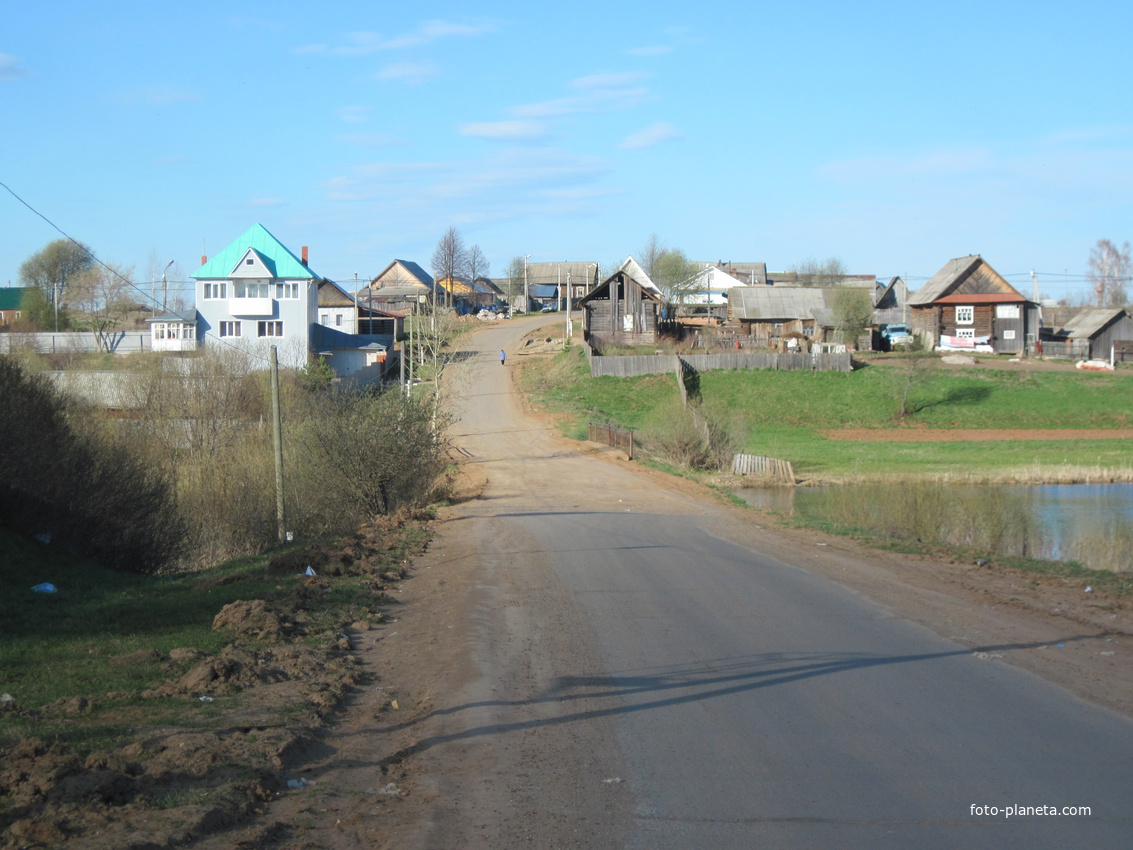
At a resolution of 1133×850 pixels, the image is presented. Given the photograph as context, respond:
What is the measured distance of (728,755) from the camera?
661 centimetres

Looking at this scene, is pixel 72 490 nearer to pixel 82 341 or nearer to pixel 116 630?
pixel 116 630

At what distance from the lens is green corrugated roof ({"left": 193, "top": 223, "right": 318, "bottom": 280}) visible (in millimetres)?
61656

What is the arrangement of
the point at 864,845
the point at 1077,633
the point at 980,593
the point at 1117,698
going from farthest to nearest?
the point at 980,593, the point at 1077,633, the point at 1117,698, the point at 864,845

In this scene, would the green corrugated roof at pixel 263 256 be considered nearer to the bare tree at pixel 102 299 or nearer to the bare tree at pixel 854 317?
the bare tree at pixel 102 299

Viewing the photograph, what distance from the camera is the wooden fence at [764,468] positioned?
1355 inches

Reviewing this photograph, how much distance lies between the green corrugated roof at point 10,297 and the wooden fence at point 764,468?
7668 centimetres

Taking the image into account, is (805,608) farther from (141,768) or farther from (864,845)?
(141,768)

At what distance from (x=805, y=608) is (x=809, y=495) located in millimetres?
20866

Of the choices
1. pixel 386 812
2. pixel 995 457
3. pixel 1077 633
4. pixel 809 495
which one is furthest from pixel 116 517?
pixel 995 457

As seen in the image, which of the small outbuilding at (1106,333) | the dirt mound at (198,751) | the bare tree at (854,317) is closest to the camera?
the dirt mound at (198,751)

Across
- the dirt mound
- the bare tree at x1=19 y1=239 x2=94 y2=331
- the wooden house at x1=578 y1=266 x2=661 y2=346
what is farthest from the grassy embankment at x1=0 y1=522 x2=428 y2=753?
the bare tree at x1=19 y1=239 x2=94 y2=331

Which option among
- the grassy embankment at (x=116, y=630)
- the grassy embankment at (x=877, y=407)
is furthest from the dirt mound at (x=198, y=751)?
the grassy embankment at (x=877, y=407)

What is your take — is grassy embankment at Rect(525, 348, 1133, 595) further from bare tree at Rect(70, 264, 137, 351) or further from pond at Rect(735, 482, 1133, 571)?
bare tree at Rect(70, 264, 137, 351)

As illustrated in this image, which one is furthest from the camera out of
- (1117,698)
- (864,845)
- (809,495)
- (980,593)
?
(809,495)
